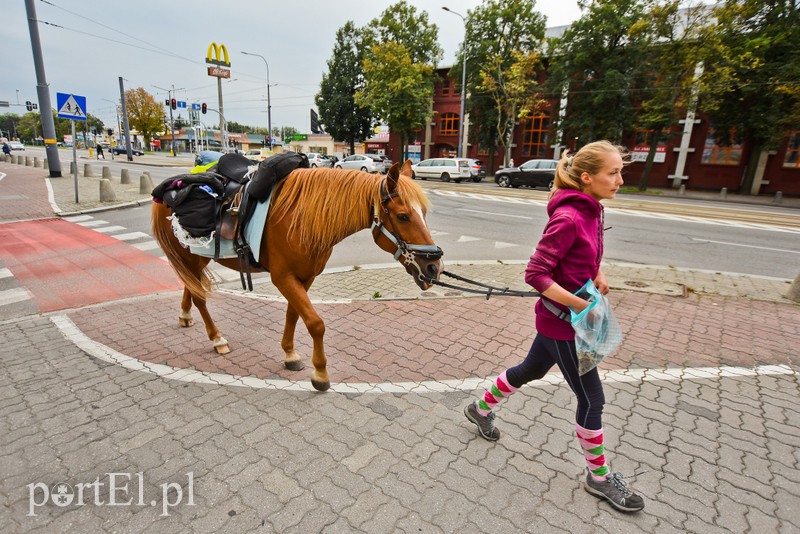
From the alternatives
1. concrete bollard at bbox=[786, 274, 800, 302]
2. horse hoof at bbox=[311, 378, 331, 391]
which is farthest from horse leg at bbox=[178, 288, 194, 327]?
concrete bollard at bbox=[786, 274, 800, 302]

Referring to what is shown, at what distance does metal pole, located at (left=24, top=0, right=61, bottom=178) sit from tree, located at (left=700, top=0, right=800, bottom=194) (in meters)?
31.3

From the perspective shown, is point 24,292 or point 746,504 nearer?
point 746,504

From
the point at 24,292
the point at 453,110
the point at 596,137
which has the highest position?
the point at 453,110

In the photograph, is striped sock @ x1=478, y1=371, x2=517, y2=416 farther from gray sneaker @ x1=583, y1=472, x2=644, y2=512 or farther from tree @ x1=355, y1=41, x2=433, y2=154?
tree @ x1=355, y1=41, x2=433, y2=154

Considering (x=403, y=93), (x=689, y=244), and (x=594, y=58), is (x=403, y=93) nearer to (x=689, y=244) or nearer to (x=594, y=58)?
(x=594, y=58)

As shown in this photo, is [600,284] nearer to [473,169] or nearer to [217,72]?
[217,72]

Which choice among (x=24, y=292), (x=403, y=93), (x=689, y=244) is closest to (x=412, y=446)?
(x=24, y=292)

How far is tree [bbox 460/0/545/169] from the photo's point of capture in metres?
31.1

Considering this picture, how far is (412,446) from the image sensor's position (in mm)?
2799

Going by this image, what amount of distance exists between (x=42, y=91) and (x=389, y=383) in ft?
73.0

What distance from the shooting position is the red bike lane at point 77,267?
220 inches

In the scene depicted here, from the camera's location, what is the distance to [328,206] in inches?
121

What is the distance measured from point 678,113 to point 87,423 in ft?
98.1

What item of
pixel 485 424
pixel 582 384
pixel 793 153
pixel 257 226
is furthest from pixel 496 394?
pixel 793 153
